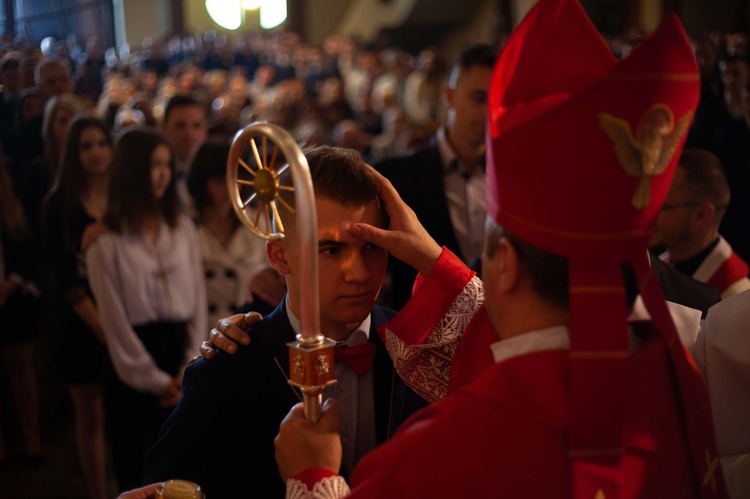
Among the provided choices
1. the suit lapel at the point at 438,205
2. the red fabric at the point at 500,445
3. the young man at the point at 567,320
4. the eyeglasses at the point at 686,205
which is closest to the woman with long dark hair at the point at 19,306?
the suit lapel at the point at 438,205

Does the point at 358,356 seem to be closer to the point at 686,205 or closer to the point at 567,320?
the point at 567,320

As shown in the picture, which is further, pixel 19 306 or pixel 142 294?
pixel 19 306

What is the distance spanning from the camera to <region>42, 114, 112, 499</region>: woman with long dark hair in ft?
10.9

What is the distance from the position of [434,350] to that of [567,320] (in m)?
0.45

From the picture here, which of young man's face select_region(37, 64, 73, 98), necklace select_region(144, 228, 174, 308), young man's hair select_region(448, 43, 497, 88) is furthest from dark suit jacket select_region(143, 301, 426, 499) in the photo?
young man's face select_region(37, 64, 73, 98)

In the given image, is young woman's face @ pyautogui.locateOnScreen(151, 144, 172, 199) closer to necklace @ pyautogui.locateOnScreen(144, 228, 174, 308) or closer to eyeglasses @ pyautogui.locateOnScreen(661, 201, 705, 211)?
necklace @ pyautogui.locateOnScreen(144, 228, 174, 308)

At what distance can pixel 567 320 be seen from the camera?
1.15 meters

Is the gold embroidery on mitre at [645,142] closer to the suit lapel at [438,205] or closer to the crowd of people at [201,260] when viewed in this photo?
the crowd of people at [201,260]

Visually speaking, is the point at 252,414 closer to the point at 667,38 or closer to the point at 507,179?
the point at 507,179

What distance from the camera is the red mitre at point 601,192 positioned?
1.06 meters

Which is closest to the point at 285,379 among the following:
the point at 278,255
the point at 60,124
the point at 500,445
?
the point at 278,255

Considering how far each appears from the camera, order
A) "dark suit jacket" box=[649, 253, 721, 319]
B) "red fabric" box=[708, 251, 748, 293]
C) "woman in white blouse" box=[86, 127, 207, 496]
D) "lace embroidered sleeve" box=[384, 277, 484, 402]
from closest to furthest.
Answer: "lace embroidered sleeve" box=[384, 277, 484, 402] < "dark suit jacket" box=[649, 253, 721, 319] < "red fabric" box=[708, 251, 748, 293] < "woman in white blouse" box=[86, 127, 207, 496]

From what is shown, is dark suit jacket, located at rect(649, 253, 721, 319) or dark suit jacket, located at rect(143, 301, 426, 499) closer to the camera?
dark suit jacket, located at rect(143, 301, 426, 499)

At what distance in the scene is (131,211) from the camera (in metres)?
3.15
